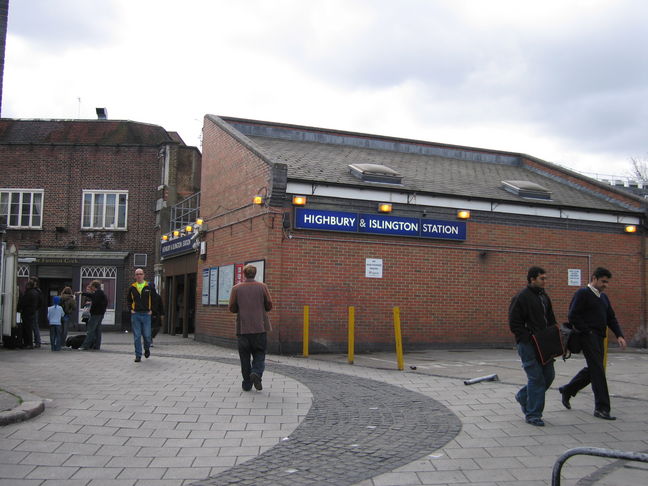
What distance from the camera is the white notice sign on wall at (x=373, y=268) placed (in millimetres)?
14914

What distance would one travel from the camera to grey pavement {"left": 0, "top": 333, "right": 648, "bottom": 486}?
16.0 feet

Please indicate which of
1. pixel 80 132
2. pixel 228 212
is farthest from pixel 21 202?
pixel 228 212

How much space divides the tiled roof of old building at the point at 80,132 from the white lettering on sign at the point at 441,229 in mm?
17875

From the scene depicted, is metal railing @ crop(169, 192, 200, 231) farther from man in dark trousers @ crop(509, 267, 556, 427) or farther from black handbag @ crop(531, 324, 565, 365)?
black handbag @ crop(531, 324, 565, 365)

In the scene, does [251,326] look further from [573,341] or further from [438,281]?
[438,281]

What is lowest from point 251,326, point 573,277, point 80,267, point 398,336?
point 398,336

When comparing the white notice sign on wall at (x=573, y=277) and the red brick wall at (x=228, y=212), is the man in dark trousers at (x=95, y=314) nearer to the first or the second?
the red brick wall at (x=228, y=212)

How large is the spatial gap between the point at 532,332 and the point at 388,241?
341 inches

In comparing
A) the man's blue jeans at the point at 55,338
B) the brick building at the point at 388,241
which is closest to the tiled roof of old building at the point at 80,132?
the brick building at the point at 388,241

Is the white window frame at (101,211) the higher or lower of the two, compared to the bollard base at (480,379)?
higher

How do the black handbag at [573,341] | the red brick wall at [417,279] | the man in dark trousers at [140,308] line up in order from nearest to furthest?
1. the black handbag at [573,341]
2. the man in dark trousers at [140,308]
3. the red brick wall at [417,279]

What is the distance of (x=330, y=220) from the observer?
1448 cm

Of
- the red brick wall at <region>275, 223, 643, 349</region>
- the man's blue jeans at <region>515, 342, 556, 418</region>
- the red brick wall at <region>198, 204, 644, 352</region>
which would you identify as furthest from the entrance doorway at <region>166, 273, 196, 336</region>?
the man's blue jeans at <region>515, 342, 556, 418</region>

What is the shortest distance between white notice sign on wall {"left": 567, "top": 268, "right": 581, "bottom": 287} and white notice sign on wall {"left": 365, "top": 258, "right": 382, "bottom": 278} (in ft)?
18.9
